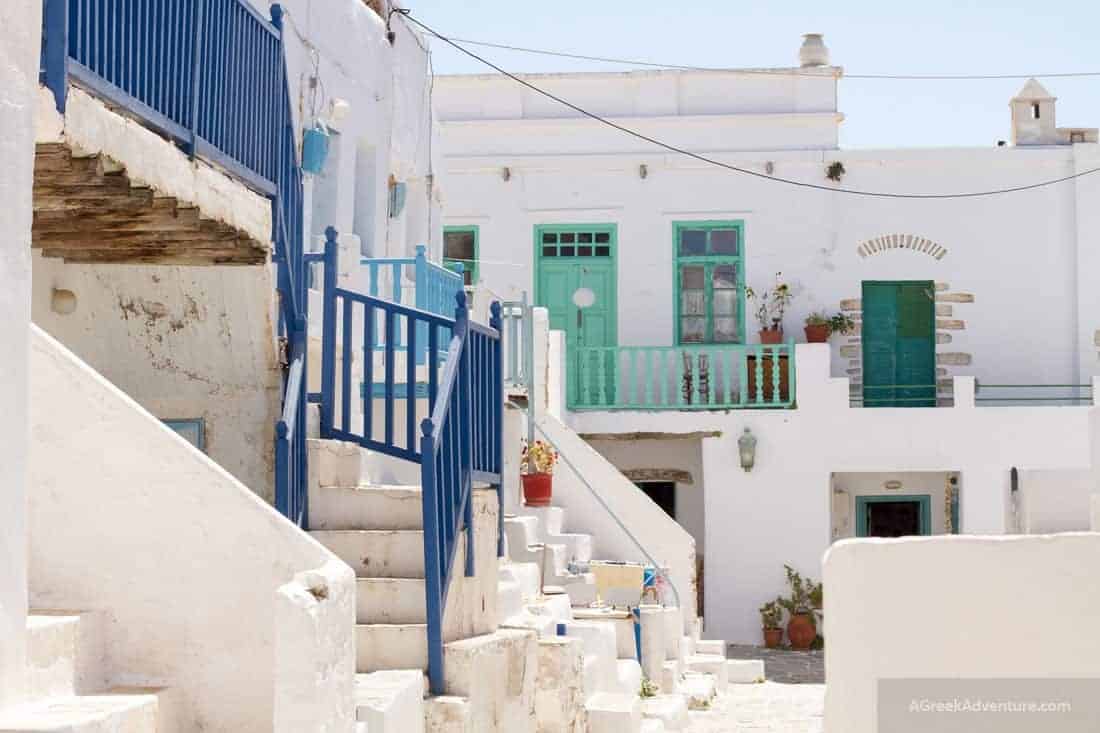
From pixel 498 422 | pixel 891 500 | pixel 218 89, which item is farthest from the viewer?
pixel 891 500

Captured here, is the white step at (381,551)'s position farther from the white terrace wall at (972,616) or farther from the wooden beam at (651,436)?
the wooden beam at (651,436)

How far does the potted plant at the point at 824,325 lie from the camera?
20.1 meters

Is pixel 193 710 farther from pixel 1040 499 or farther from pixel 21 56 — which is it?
pixel 1040 499

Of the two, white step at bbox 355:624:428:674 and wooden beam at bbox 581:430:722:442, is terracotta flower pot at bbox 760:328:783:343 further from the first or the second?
white step at bbox 355:624:428:674

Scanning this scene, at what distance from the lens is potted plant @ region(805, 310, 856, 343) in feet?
66.0

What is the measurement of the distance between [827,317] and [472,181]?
194 inches

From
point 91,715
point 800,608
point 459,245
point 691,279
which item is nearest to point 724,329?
point 691,279

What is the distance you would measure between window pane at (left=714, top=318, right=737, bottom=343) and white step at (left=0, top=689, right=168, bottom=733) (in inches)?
609

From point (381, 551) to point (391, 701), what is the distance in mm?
1459

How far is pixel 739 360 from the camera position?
1970 cm

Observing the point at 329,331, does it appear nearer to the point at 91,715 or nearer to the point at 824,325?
the point at 91,715

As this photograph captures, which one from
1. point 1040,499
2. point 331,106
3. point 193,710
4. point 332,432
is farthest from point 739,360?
point 193,710

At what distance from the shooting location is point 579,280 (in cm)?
2094

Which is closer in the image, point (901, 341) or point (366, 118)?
point (366, 118)
